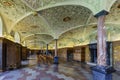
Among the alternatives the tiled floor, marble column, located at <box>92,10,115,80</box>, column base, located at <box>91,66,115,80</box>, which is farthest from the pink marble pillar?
the tiled floor

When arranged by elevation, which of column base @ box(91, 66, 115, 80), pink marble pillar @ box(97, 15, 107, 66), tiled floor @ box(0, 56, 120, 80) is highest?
pink marble pillar @ box(97, 15, 107, 66)

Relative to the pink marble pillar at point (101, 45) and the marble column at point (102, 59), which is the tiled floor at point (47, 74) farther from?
the pink marble pillar at point (101, 45)

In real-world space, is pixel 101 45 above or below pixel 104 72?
above

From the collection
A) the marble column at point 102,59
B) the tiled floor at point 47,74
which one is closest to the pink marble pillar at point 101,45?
the marble column at point 102,59

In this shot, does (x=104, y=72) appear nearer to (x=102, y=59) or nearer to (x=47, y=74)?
(x=102, y=59)

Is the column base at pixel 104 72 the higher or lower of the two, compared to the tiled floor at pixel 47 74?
higher

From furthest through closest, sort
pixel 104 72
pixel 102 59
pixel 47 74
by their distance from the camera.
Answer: pixel 47 74
pixel 102 59
pixel 104 72

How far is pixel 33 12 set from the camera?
5984 millimetres

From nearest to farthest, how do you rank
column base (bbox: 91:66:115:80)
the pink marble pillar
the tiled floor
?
1. column base (bbox: 91:66:115:80)
2. the pink marble pillar
3. the tiled floor

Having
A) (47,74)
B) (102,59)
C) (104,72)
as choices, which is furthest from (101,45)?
(47,74)

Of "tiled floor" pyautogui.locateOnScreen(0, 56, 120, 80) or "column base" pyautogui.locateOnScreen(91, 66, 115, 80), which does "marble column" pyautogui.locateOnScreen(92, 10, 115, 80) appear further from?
"tiled floor" pyautogui.locateOnScreen(0, 56, 120, 80)

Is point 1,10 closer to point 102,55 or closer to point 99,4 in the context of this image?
point 99,4

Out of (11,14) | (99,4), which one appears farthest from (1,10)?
(99,4)

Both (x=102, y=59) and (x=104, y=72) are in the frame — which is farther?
(x=102, y=59)
